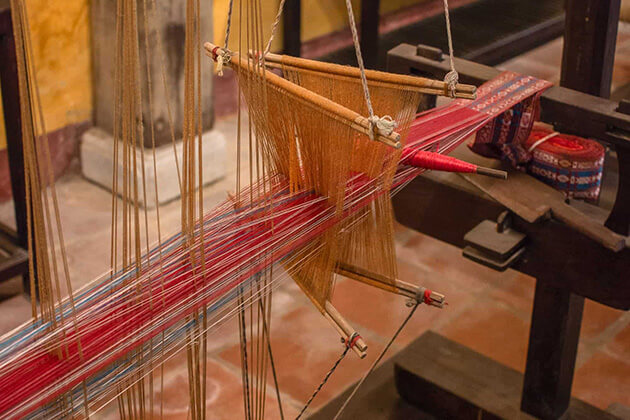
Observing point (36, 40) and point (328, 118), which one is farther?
point (36, 40)

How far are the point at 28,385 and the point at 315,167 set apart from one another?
19.3 inches

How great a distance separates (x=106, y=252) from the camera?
120 inches

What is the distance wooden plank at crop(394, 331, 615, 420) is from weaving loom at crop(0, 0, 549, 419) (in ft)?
3.17

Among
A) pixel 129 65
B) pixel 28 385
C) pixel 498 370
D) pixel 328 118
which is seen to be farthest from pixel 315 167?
pixel 498 370

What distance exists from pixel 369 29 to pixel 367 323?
1566mm

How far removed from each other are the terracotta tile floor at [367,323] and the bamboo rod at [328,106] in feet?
4.49

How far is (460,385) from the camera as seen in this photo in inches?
92.1

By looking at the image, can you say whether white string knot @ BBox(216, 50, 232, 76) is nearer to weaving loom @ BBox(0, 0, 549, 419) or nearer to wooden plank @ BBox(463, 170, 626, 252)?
weaving loom @ BBox(0, 0, 549, 419)

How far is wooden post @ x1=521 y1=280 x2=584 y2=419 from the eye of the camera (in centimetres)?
203

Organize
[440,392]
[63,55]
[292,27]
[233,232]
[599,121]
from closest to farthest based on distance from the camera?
[233,232] → [599,121] → [440,392] → [63,55] → [292,27]

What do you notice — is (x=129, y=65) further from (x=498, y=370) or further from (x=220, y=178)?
(x=220, y=178)

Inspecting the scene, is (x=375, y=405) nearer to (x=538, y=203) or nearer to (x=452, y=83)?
(x=538, y=203)

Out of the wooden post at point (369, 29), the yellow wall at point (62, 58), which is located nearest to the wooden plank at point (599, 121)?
the yellow wall at point (62, 58)

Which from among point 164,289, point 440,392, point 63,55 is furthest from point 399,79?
point 63,55
